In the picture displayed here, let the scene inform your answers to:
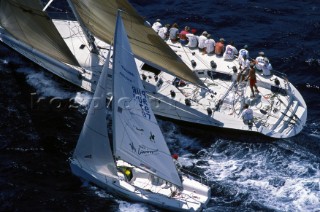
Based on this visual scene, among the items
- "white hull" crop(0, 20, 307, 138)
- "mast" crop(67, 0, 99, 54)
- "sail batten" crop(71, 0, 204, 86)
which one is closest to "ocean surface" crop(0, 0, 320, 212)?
"white hull" crop(0, 20, 307, 138)

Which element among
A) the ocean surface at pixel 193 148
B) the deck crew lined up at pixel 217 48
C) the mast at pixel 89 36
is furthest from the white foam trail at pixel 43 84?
the deck crew lined up at pixel 217 48

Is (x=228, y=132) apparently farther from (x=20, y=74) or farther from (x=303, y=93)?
(x=20, y=74)

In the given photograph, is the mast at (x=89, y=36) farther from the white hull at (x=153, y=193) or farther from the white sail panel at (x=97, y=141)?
the white hull at (x=153, y=193)

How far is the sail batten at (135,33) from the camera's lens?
3422cm

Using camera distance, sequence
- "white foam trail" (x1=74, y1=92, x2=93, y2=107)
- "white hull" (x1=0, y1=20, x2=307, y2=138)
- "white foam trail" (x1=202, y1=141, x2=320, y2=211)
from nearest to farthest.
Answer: "white foam trail" (x1=202, y1=141, x2=320, y2=211), "white hull" (x1=0, y1=20, x2=307, y2=138), "white foam trail" (x1=74, y1=92, x2=93, y2=107)

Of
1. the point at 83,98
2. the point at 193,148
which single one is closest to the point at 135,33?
the point at 193,148

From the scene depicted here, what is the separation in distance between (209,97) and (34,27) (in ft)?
38.7

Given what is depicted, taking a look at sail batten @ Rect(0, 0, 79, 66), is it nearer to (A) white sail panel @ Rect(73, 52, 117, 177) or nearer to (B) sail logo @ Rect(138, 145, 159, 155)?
(A) white sail panel @ Rect(73, 52, 117, 177)

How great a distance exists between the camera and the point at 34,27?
1478 inches

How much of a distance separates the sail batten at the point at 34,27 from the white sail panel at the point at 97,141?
21.7 feet

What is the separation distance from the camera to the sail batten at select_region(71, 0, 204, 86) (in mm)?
34219

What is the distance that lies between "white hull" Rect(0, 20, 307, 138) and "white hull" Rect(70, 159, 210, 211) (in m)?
6.01

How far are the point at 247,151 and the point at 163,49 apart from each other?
827cm

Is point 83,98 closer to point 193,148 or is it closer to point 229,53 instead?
point 193,148
